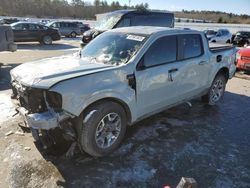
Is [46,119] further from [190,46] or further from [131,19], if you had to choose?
[131,19]

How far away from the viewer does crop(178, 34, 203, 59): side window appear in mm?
4852

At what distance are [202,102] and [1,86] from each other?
213 inches

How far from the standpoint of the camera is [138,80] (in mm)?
4012

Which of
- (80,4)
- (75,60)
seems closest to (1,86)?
(75,60)

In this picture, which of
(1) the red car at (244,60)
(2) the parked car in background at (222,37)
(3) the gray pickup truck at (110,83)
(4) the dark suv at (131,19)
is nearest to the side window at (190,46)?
(3) the gray pickup truck at (110,83)

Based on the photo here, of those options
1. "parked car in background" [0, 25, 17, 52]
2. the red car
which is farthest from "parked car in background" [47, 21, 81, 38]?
the red car

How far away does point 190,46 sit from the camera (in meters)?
5.12

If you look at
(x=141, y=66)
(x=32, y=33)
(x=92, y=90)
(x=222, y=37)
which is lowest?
(x=222, y=37)

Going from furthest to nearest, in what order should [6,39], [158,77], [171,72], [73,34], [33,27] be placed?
[73,34], [33,27], [6,39], [171,72], [158,77]

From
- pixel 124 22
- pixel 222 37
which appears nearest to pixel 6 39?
pixel 124 22

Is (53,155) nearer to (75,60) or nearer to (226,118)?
(75,60)

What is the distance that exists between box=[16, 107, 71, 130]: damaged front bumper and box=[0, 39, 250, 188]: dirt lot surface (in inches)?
26.7

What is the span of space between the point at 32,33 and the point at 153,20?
31.4 feet

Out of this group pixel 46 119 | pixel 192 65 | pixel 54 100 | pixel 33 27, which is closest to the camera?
pixel 46 119
